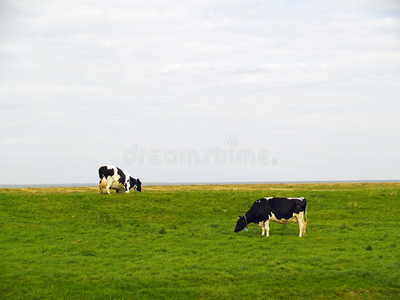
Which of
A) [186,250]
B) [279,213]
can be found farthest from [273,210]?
[186,250]

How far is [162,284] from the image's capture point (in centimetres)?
1627

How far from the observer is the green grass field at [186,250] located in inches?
625

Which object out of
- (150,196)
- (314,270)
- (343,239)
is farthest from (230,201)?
(314,270)

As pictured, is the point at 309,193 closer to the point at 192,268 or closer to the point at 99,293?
the point at 192,268

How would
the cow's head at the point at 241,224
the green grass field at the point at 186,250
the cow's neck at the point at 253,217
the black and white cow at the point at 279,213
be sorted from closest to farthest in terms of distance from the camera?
1. the green grass field at the point at 186,250
2. the black and white cow at the point at 279,213
3. the cow's neck at the point at 253,217
4. the cow's head at the point at 241,224

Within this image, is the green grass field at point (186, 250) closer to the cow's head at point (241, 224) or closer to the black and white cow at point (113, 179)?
the cow's head at point (241, 224)

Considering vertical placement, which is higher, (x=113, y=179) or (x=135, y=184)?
(x=113, y=179)

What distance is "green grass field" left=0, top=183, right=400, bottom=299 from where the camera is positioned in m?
15.9

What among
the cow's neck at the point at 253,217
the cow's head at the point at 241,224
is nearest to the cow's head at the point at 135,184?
the cow's head at the point at 241,224

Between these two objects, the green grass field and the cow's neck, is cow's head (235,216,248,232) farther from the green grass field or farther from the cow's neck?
the green grass field

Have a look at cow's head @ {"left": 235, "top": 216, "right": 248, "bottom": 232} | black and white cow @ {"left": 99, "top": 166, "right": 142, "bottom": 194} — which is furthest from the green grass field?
black and white cow @ {"left": 99, "top": 166, "right": 142, "bottom": 194}

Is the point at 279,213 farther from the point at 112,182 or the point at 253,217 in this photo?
the point at 112,182

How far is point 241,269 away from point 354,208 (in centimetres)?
2067

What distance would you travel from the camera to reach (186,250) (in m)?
22.2
